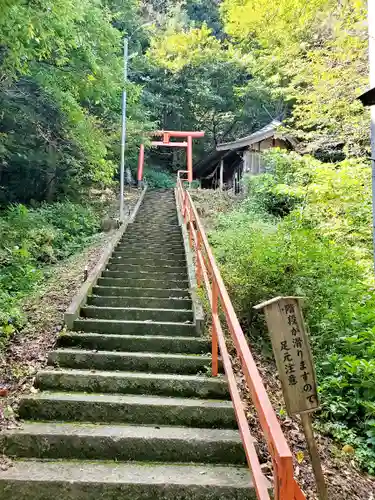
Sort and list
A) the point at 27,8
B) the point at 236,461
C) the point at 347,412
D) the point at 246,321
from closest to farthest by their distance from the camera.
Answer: the point at 236,461, the point at 347,412, the point at 27,8, the point at 246,321

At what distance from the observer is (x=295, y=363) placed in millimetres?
2246

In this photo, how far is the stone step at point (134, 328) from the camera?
5090mm

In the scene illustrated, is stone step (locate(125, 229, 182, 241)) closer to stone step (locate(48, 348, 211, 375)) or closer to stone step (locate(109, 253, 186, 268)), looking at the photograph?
stone step (locate(109, 253, 186, 268))

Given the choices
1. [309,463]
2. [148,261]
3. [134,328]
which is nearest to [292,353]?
[309,463]

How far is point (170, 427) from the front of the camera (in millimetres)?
3566

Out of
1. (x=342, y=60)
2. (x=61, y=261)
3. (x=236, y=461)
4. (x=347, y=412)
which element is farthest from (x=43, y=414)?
(x=342, y=60)

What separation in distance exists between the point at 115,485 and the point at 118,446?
402mm

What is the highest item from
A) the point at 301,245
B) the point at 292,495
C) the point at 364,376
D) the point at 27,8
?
the point at 27,8

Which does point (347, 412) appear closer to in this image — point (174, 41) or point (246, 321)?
point (246, 321)

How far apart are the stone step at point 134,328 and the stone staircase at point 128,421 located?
1 cm

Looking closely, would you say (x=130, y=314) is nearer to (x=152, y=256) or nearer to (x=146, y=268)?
(x=146, y=268)

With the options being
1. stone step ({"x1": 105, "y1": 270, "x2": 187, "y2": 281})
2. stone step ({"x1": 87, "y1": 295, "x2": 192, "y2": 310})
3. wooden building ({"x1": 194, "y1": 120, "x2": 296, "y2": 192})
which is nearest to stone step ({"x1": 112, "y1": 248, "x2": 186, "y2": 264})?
stone step ({"x1": 105, "y1": 270, "x2": 187, "y2": 281})

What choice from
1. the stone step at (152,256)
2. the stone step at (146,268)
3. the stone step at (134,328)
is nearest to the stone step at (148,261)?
the stone step at (152,256)

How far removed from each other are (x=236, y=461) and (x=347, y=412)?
1.56m
